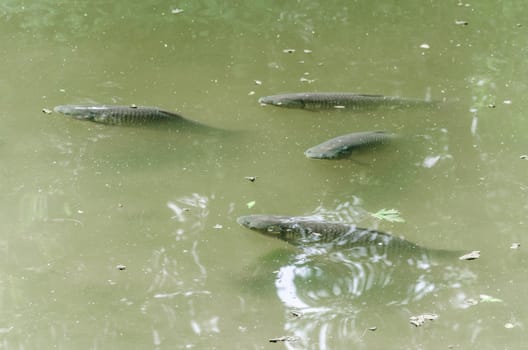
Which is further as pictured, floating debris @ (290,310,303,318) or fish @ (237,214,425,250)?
fish @ (237,214,425,250)

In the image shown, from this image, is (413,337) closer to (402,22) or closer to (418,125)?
(418,125)

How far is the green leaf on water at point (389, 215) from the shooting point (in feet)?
17.2

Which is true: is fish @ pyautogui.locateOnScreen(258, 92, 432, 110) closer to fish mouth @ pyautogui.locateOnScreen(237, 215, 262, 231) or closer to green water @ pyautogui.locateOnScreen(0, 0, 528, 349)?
green water @ pyautogui.locateOnScreen(0, 0, 528, 349)

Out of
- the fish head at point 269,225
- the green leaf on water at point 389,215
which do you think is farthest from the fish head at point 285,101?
the fish head at point 269,225

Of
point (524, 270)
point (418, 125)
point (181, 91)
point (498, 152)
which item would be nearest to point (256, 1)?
point (181, 91)

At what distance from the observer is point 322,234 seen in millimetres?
5039

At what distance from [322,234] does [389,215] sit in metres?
0.49

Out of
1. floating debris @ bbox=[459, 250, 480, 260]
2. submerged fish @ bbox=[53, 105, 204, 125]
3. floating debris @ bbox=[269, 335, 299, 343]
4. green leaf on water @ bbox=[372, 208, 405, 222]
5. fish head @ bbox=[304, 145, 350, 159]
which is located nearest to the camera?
floating debris @ bbox=[269, 335, 299, 343]

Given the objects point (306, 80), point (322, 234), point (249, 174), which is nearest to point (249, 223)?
point (322, 234)

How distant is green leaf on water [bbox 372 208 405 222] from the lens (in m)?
5.24

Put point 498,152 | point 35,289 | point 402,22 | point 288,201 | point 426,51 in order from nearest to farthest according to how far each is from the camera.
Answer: point 35,289
point 288,201
point 498,152
point 426,51
point 402,22

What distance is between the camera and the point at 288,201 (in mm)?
5434

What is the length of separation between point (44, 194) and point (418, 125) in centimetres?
270

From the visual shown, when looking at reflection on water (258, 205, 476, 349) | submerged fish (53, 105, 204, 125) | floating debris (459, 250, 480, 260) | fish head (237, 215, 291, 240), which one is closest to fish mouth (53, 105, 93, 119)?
submerged fish (53, 105, 204, 125)
